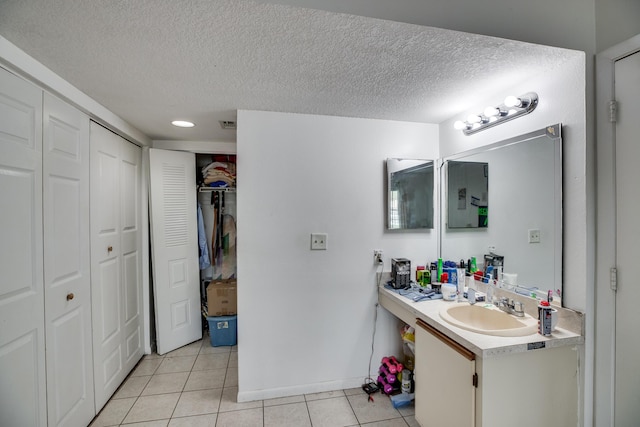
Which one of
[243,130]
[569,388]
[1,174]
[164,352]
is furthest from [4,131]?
[569,388]

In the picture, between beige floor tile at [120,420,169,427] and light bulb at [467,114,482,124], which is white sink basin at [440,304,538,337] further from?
beige floor tile at [120,420,169,427]

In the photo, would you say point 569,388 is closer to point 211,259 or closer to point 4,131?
point 4,131

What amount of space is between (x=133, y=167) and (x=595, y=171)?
3.20 metres

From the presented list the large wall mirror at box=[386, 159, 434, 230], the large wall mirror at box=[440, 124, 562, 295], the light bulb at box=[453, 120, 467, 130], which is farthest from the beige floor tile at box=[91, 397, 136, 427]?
the light bulb at box=[453, 120, 467, 130]

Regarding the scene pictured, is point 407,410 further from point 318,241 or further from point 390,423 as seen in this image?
point 318,241

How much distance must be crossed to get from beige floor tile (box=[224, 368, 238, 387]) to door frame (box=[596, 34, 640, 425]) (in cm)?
226

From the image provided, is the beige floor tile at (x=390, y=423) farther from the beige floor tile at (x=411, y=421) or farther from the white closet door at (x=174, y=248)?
the white closet door at (x=174, y=248)

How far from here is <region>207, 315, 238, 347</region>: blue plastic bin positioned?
112 inches

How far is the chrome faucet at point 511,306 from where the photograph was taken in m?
1.53

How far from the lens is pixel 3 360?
1.17 meters

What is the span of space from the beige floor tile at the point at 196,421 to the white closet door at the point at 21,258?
690 mm

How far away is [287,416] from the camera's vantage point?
1.87 meters

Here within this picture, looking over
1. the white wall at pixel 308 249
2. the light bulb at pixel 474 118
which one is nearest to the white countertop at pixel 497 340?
the white wall at pixel 308 249

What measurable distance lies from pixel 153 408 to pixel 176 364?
1.95 ft
